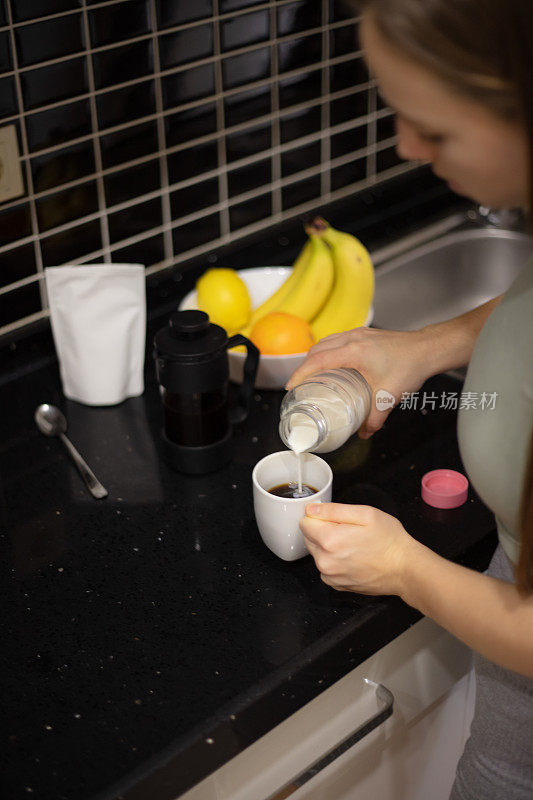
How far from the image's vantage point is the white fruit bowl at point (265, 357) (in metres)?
1.32

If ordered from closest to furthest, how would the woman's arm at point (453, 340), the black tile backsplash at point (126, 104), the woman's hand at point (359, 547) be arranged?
the woman's hand at point (359, 547)
the woman's arm at point (453, 340)
the black tile backsplash at point (126, 104)

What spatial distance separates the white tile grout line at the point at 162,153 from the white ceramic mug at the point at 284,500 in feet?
1.90

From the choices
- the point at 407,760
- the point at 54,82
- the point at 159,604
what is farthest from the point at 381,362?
the point at 54,82

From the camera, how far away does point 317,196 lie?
1.76 m

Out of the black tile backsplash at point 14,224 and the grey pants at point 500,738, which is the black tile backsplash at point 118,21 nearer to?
the black tile backsplash at point 14,224

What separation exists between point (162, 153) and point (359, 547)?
0.78 meters

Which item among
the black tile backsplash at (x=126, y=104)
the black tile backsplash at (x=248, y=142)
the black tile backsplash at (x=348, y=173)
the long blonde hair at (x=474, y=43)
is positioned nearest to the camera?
the long blonde hair at (x=474, y=43)

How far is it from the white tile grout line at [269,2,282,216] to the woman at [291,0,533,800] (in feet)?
1.90

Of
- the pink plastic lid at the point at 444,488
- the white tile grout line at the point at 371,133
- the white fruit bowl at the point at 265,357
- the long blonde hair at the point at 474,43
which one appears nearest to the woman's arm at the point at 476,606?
the pink plastic lid at the point at 444,488

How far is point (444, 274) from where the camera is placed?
5.95 ft

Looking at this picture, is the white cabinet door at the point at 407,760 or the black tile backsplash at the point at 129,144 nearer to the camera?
the white cabinet door at the point at 407,760

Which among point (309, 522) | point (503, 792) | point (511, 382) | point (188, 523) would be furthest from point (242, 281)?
point (503, 792)

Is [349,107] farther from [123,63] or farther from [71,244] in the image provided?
[71,244]

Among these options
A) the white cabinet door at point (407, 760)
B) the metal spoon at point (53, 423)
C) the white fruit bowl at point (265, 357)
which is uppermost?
the white fruit bowl at point (265, 357)
